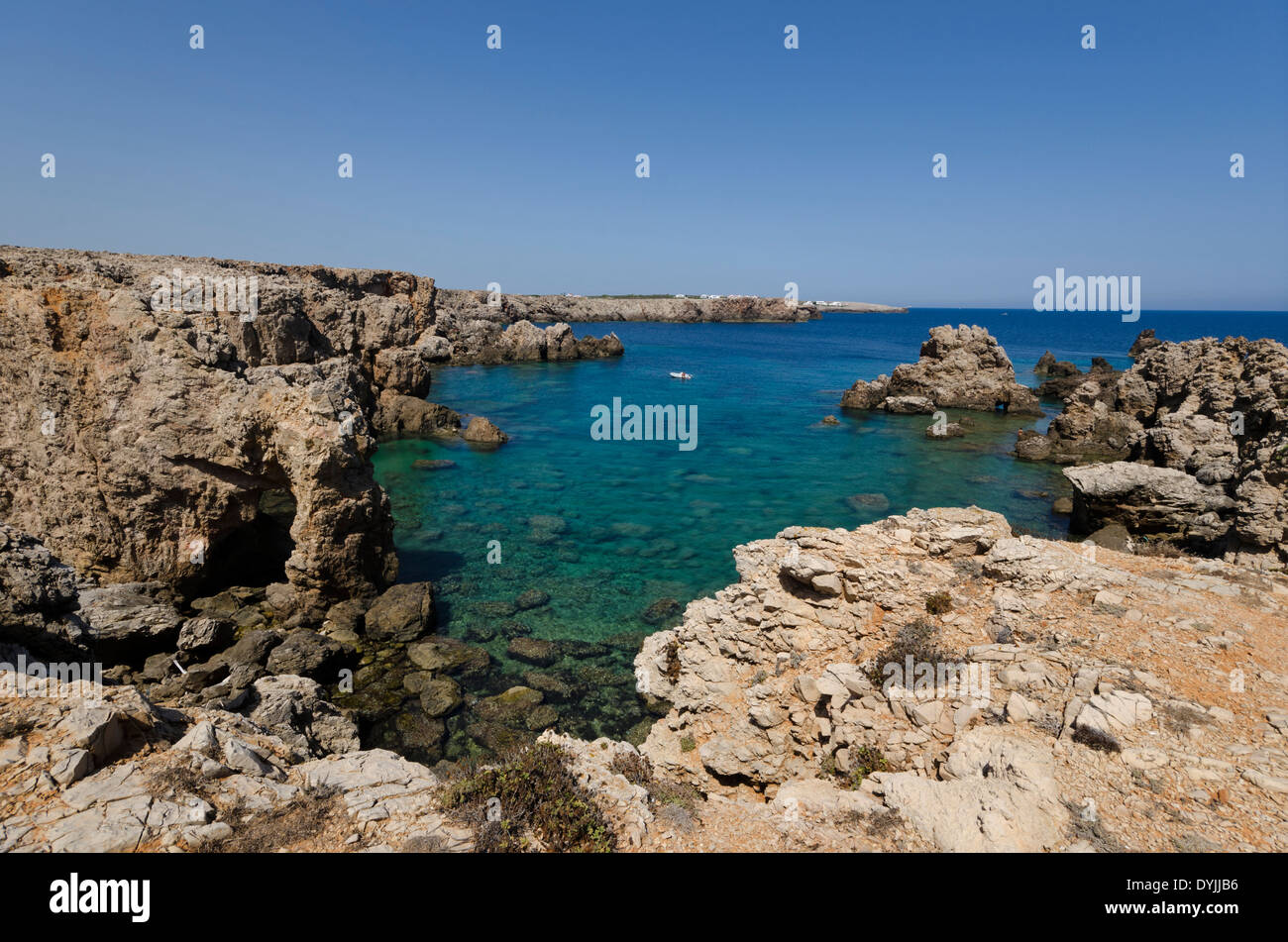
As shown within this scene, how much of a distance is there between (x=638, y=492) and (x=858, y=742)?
2382 centimetres

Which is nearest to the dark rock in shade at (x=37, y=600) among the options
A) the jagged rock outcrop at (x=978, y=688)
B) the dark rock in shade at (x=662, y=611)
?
the jagged rock outcrop at (x=978, y=688)

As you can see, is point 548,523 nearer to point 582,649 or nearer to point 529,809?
point 582,649

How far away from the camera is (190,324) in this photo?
1766cm

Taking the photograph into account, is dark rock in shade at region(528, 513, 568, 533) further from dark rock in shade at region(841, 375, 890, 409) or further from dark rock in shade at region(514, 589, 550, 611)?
dark rock in shade at region(841, 375, 890, 409)

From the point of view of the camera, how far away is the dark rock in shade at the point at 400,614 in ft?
58.3

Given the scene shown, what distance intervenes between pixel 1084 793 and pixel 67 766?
12.4m

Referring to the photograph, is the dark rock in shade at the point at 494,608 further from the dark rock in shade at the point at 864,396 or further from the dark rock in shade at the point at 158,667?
the dark rock in shade at the point at 864,396

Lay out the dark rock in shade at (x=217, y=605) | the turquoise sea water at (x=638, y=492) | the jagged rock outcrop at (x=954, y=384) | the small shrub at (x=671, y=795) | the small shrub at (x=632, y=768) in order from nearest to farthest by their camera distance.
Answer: the small shrub at (x=671, y=795), the small shrub at (x=632, y=768), the dark rock in shade at (x=217, y=605), the turquoise sea water at (x=638, y=492), the jagged rock outcrop at (x=954, y=384)

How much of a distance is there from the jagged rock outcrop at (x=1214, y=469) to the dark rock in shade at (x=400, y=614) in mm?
23893

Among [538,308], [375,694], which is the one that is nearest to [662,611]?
[375,694]

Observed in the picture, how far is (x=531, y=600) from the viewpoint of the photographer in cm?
2078

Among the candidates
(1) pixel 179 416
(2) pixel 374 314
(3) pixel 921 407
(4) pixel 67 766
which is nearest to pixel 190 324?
(1) pixel 179 416

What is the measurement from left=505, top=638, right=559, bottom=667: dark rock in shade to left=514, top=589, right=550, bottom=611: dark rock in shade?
2.10m
